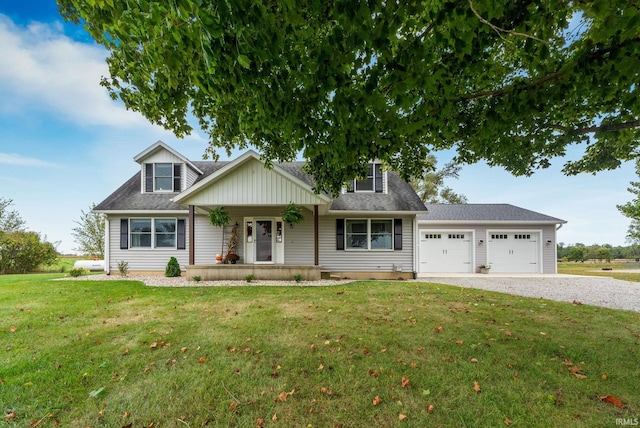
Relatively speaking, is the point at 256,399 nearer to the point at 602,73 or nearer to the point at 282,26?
the point at 282,26

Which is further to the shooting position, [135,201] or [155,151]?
[155,151]

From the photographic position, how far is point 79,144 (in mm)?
17969

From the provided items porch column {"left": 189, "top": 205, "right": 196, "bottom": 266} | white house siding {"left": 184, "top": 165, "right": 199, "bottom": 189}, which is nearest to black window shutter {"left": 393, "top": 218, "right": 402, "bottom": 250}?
porch column {"left": 189, "top": 205, "right": 196, "bottom": 266}

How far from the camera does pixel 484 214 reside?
1548 cm

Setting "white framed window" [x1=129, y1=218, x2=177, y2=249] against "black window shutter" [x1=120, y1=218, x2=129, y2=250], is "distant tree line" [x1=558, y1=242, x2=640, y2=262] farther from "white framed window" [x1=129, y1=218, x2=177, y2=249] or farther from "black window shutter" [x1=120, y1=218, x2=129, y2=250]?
"black window shutter" [x1=120, y1=218, x2=129, y2=250]

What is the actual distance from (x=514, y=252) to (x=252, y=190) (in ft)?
46.1

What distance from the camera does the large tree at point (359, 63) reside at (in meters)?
2.62

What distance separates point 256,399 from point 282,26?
4.09 meters

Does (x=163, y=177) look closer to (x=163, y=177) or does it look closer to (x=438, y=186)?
(x=163, y=177)

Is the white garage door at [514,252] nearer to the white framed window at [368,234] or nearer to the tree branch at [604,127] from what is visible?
the white framed window at [368,234]

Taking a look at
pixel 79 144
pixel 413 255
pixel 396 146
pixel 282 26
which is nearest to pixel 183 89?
pixel 282 26

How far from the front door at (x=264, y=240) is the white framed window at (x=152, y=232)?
3.81m

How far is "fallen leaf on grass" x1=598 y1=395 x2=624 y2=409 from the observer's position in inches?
103

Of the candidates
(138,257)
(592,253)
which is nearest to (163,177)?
(138,257)
